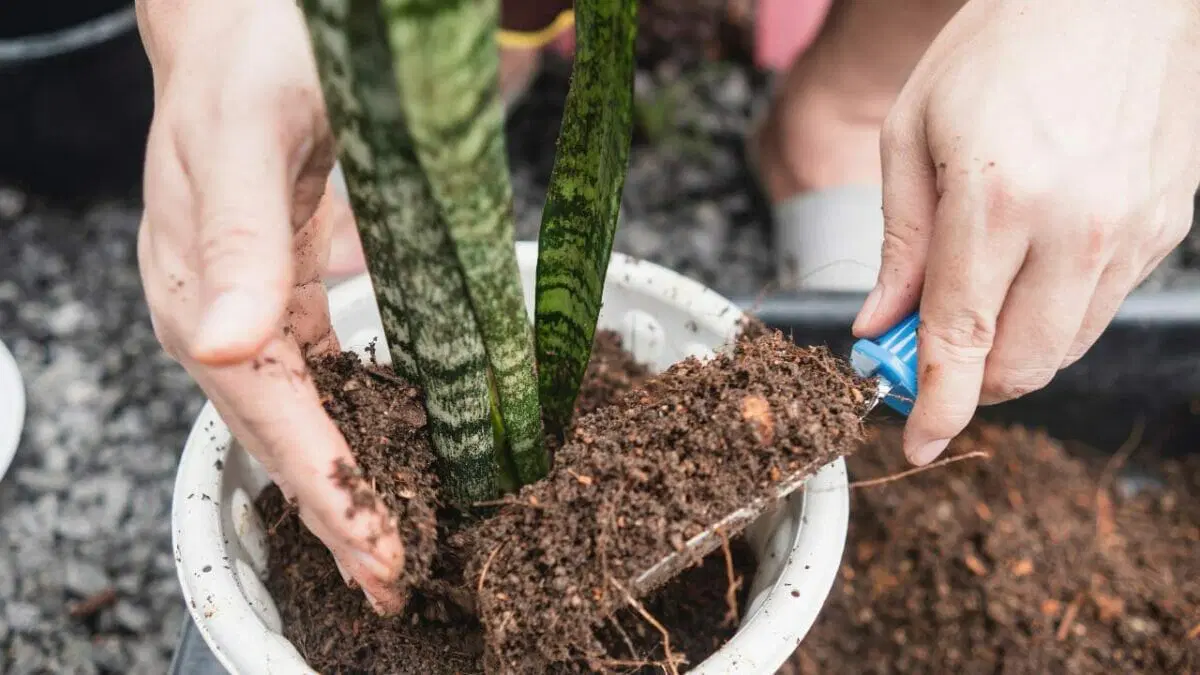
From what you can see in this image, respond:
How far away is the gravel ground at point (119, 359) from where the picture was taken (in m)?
1.28

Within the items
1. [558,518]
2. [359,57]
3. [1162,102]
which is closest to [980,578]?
[1162,102]

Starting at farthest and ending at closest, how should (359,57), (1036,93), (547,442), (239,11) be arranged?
(547,442), (1036,93), (239,11), (359,57)

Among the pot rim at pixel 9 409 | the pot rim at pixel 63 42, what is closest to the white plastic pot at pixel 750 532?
the pot rim at pixel 9 409

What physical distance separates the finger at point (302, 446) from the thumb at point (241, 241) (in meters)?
0.03

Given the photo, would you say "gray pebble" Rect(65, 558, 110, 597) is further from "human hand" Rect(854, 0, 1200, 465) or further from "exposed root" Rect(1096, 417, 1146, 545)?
"exposed root" Rect(1096, 417, 1146, 545)

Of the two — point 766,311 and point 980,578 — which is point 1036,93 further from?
point 980,578

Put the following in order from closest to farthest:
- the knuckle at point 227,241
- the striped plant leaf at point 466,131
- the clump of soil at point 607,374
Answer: the striped plant leaf at point 466,131 < the knuckle at point 227,241 < the clump of soil at point 607,374

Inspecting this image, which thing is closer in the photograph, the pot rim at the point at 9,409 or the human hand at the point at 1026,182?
the human hand at the point at 1026,182

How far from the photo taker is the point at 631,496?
27.4 inches

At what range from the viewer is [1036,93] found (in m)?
0.78

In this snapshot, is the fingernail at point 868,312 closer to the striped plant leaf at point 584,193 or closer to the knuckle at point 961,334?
the knuckle at point 961,334

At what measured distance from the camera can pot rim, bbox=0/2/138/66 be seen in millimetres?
1527

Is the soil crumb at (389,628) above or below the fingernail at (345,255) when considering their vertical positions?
above

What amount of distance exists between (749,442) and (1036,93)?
384 millimetres
